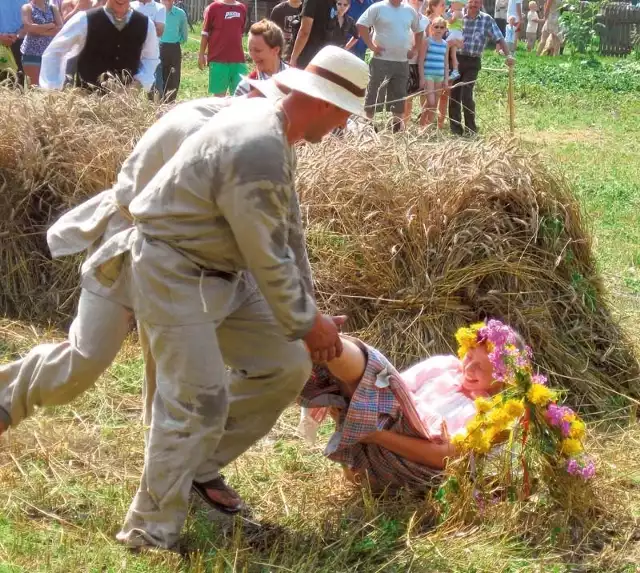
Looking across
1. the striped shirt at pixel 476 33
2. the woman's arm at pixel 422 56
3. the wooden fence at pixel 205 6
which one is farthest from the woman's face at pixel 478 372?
the wooden fence at pixel 205 6

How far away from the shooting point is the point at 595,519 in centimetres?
431

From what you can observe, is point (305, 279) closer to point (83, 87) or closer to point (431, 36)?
point (83, 87)

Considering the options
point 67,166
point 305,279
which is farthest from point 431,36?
point 305,279

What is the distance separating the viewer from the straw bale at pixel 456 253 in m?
6.01

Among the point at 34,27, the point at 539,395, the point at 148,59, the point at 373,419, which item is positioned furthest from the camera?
the point at 34,27

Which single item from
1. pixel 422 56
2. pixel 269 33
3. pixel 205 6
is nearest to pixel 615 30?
pixel 205 6

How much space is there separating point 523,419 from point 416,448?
47 cm

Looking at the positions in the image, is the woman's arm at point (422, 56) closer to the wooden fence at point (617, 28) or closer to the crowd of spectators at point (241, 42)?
the crowd of spectators at point (241, 42)

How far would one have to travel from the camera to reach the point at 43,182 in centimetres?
703

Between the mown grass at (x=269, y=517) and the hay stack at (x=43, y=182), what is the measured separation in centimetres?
77

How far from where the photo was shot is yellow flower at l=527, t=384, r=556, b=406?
4.10 m

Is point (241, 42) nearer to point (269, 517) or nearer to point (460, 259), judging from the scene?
point (460, 259)

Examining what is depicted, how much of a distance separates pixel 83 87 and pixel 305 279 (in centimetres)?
480

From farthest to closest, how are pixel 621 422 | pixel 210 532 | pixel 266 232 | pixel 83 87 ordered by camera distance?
pixel 83 87
pixel 621 422
pixel 210 532
pixel 266 232
